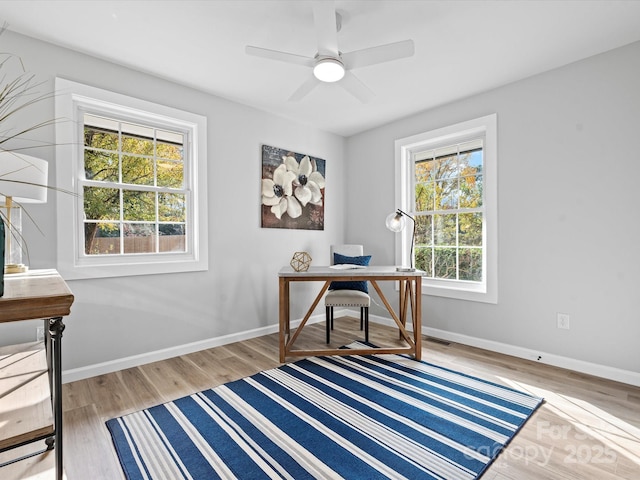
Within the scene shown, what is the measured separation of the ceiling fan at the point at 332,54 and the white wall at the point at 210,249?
143 centimetres

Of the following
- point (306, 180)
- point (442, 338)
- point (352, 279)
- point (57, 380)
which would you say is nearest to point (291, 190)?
point (306, 180)

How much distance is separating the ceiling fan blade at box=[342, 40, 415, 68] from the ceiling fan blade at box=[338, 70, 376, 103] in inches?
5.0

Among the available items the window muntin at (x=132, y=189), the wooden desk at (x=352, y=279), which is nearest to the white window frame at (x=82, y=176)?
the window muntin at (x=132, y=189)

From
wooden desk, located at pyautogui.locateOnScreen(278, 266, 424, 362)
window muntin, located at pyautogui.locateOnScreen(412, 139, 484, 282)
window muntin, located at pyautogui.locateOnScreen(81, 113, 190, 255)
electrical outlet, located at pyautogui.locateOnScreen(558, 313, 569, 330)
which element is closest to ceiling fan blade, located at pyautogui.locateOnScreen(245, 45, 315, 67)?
window muntin, located at pyautogui.locateOnScreen(81, 113, 190, 255)

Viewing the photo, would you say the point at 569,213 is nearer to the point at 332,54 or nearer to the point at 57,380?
the point at 332,54

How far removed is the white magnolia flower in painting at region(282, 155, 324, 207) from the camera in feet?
12.8

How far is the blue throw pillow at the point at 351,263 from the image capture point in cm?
351

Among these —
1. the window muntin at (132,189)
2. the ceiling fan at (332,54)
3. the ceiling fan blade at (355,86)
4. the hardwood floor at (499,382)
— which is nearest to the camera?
the hardwood floor at (499,382)

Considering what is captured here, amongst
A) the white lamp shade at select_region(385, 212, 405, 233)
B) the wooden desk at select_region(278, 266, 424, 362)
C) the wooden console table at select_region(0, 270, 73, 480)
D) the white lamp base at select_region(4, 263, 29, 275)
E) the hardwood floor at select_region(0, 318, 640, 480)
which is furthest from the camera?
the white lamp shade at select_region(385, 212, 405, 233)

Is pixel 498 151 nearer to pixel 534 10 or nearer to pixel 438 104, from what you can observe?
pixel 438 104

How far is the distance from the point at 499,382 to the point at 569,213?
1502 millimetres

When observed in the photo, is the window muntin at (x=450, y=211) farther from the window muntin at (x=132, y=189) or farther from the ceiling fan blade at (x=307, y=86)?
the window muntin at (x=132, y=189)

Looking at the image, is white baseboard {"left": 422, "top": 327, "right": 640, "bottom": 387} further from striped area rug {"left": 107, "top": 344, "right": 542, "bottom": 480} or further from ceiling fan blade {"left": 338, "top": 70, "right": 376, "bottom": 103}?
ceiling fan blade {"left": 338, "top": 70, "right": 376, "bottom": 103}

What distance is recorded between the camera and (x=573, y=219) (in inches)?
105
